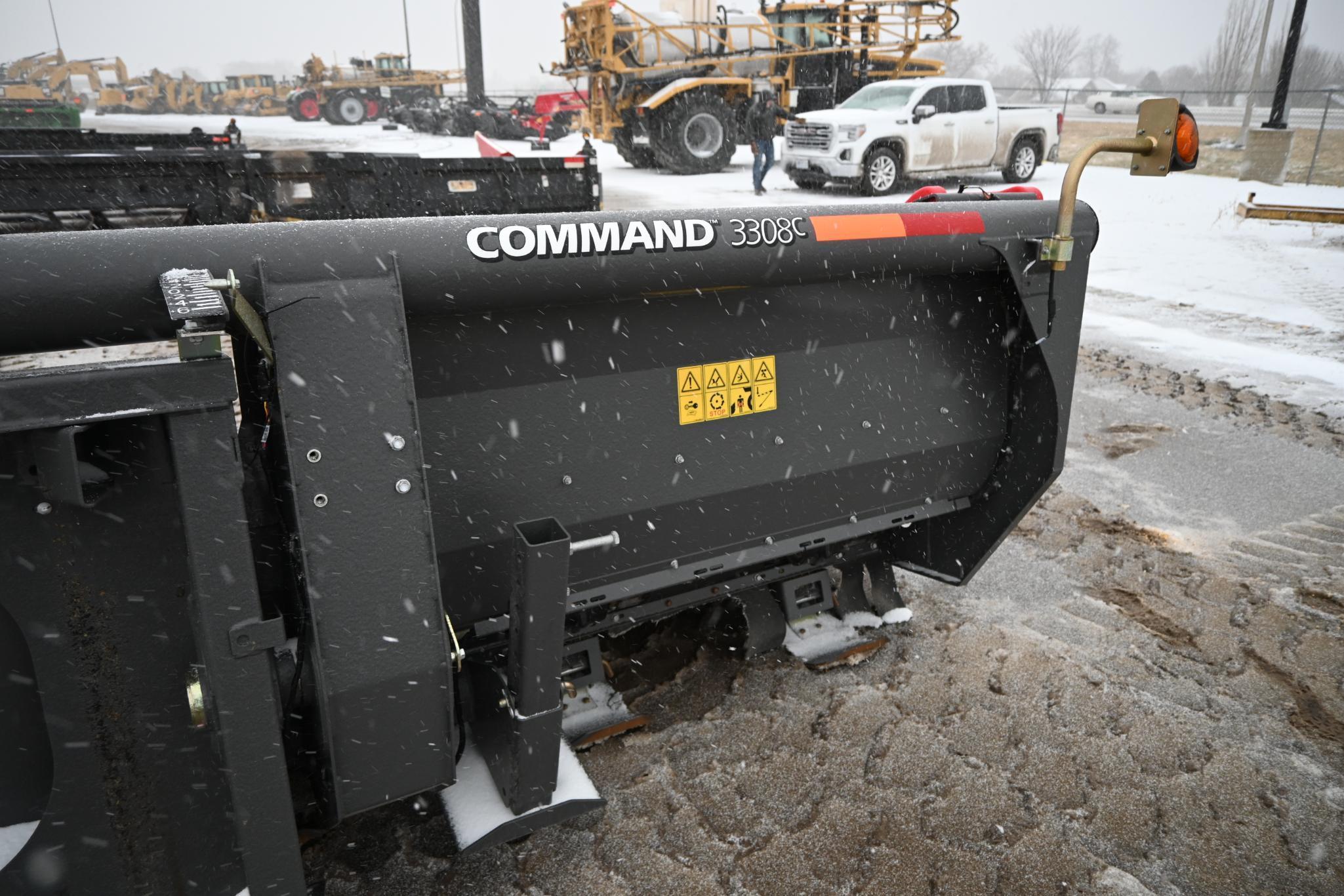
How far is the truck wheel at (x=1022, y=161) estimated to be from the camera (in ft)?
46.6

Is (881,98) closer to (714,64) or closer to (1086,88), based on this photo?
(714,64)

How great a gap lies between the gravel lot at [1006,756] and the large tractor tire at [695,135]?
12535 mm

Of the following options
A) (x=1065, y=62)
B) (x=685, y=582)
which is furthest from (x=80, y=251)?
(x=1065, y=62)

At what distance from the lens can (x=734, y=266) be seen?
6.71 ft

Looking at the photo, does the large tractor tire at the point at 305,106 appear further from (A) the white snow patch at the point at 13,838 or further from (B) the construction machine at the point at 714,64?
(A) the white snow patch at the point at 13,838

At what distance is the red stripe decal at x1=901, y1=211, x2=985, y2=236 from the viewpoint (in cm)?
229

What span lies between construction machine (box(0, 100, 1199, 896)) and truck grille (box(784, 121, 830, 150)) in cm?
1027

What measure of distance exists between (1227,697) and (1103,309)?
6.10 m

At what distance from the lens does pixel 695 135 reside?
15141 mm

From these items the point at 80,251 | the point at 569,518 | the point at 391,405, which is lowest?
the point at 569,518

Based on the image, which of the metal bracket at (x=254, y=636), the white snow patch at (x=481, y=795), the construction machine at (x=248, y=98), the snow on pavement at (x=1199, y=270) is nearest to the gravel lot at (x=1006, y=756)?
the white snow patch at (x=481, y=795)

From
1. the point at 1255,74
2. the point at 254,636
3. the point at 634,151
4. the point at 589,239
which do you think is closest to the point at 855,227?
the point at 589,239

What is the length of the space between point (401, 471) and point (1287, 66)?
15874 millimetres

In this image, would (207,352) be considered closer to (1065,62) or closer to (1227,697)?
(1227,697)
